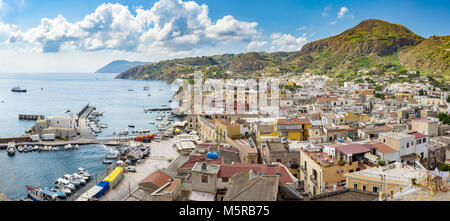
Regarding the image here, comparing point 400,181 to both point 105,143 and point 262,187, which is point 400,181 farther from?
point 105,143

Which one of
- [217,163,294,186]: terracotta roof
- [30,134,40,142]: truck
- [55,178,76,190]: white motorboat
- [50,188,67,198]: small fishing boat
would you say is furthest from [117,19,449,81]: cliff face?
[217,163,294,186]: terracotta roof

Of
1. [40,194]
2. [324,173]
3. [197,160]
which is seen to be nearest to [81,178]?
[40,194]

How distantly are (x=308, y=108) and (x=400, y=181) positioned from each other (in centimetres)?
1565

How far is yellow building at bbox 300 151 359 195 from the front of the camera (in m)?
7.56

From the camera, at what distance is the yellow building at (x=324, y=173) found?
7.56 metres

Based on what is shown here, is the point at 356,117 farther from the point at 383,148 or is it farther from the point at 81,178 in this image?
the point at 81,178

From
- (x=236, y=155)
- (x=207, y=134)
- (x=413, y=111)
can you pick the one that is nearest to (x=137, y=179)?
(x=236, y=155)

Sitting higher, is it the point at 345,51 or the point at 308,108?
the point at 345,51

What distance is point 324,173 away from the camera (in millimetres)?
7574

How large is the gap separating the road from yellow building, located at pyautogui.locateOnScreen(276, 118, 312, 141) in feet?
17.5

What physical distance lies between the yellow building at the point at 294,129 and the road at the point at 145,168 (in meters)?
5.34

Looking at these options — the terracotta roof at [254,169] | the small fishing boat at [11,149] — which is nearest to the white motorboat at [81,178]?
the small fishing boat at [11,149]

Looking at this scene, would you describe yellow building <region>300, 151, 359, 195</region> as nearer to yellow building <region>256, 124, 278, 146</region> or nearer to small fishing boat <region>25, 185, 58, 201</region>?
yellow building <region>256, 124, 278, 146</region>
